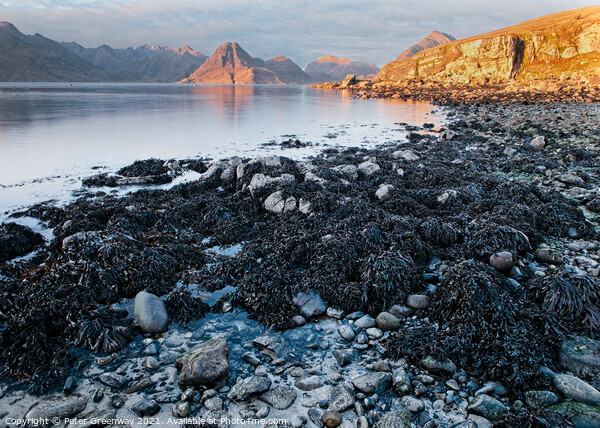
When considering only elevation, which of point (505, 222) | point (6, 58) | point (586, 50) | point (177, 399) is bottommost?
point (177, 399)

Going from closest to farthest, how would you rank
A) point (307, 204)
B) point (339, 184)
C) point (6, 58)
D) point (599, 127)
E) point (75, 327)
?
point (75, 327) → point (307, 204) → point (339, 184) → point (599, 127) → point (6, 58)

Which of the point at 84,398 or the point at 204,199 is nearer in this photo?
the point at 84,398

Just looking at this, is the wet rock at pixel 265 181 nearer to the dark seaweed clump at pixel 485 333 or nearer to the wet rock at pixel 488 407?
the dark seaweed clump at pixel 485 333

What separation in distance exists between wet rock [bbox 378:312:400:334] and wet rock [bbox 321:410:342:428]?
118 cm

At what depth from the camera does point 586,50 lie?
182ft

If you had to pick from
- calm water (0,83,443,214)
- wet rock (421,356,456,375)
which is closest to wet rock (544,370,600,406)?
wet rock (421,356,456,375)

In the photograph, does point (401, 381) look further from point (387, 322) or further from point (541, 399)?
point (541, 399)

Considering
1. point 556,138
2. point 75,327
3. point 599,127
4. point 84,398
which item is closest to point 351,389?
point 84,398

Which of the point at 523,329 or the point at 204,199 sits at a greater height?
the point at 204,199

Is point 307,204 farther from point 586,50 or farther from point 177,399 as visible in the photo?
point 586,50

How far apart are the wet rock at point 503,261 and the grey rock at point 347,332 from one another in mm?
2296

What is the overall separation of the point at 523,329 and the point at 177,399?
3.16m

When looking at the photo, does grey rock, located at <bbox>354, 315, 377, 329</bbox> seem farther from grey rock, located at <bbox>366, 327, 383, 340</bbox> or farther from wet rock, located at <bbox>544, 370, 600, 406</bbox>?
wet rock, located at <bbox>544, 370, 600, 406</bbox>

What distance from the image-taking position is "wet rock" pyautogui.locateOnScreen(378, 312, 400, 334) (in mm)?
3395
